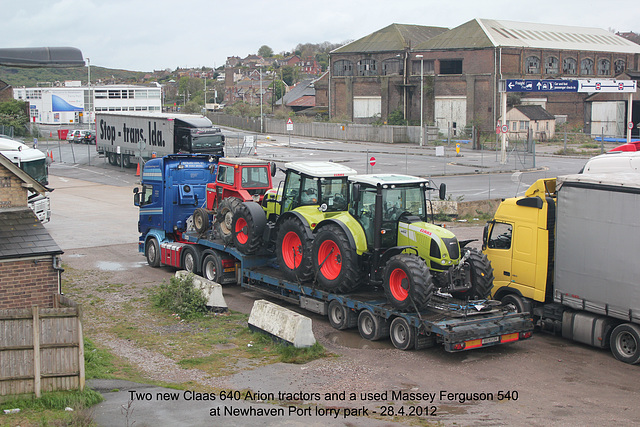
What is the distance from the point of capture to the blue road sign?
1923 inches

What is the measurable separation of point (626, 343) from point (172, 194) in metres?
13.0

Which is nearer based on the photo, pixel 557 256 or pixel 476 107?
pixel 557 256

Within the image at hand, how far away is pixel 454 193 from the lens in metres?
35.6

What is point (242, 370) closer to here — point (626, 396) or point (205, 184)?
point (626, 396)

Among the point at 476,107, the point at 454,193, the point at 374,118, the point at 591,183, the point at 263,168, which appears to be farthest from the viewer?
the point at 374,118

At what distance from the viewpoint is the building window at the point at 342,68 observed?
84.4m

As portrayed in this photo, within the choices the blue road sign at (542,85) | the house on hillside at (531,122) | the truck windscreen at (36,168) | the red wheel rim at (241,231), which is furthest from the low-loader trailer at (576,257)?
the house on hillside at (531,122)

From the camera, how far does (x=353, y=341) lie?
1409 centimetres

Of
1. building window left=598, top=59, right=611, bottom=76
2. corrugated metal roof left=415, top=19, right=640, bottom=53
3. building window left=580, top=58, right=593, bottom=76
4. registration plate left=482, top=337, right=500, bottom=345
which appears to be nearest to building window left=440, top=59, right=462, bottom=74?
corrugated metal roof left=415, top=19, right=640, bottom=53

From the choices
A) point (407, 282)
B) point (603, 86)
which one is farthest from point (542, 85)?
point (407, 282)

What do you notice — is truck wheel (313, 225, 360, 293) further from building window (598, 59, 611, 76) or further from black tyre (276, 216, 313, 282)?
building window (598, 59, 611, 76)

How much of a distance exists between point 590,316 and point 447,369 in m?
3.22

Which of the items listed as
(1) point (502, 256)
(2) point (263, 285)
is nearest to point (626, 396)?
(1) point (502, 256)

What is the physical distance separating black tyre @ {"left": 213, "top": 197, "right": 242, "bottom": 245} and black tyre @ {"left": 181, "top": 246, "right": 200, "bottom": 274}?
1.17 m
